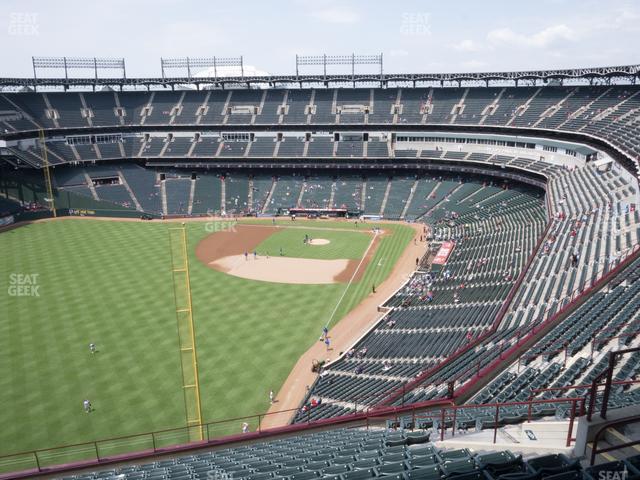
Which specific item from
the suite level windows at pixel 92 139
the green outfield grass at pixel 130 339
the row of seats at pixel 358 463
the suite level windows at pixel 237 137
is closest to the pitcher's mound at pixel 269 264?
the green outfield grass at pixel 130 339

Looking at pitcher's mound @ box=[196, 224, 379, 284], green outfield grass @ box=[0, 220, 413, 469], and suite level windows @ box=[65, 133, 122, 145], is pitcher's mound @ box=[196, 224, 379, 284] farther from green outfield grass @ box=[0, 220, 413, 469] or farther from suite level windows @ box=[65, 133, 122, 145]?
suite level windows @ box=[65, 133, 122, 145]

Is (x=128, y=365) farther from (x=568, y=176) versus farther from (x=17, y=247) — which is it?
(x=568, y=176)

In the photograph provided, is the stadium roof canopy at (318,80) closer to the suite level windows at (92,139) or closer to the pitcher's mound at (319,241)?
the suite level windows at (92,139)

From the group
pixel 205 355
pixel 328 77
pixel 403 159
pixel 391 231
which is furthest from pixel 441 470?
pixel 328 77

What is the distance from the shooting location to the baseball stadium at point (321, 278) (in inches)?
448

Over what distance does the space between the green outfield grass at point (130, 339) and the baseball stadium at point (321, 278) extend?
0.56 ft

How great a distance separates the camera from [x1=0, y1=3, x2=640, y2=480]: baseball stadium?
11367 millimetres

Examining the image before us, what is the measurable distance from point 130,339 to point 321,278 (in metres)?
A: 17.6

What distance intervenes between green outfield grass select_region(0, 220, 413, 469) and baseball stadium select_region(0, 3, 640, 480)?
0.17m

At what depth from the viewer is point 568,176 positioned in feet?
155

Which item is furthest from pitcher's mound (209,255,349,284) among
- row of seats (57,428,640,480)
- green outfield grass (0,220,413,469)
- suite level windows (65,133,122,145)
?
suite level windows (65,133,122,145)

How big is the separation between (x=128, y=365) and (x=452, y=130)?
186ft

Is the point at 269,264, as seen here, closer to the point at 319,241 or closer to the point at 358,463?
the point at 319,241

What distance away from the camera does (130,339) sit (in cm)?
2959
